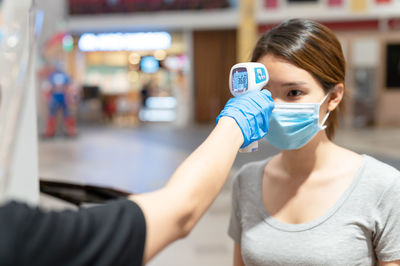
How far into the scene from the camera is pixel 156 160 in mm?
7914

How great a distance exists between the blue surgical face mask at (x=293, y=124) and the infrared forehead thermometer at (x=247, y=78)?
170 millimetres

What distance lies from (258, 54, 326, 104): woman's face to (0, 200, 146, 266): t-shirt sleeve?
0.73 m

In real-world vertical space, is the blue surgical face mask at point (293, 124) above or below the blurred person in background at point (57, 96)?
above

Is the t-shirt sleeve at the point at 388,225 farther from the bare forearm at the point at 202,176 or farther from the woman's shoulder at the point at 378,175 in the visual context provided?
the bare forearm at the point at 202,176

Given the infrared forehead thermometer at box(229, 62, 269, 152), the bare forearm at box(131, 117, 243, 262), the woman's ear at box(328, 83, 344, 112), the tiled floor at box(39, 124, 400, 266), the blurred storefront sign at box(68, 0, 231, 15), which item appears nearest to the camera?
the bare forearm at box(131, 117, 243, 262)

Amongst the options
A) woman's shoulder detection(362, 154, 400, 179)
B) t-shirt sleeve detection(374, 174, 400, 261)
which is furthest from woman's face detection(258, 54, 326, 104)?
t-shirt sleeve detection(374, 174, 400, 261)

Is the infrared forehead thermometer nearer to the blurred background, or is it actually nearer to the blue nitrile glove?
the blue nitrile glove

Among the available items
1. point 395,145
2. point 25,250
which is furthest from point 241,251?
point 395,145

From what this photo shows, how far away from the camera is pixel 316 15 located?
1309 centimetres

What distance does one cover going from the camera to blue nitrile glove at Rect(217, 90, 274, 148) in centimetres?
99

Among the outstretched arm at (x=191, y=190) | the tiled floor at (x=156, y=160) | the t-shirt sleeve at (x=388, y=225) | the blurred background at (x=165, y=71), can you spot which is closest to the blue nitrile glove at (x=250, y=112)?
the outstretched arm at (x=191, y=190)

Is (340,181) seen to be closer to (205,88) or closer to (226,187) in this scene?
(226,187)

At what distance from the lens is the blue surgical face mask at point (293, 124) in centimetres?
133

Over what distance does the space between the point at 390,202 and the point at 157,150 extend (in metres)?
7.97
